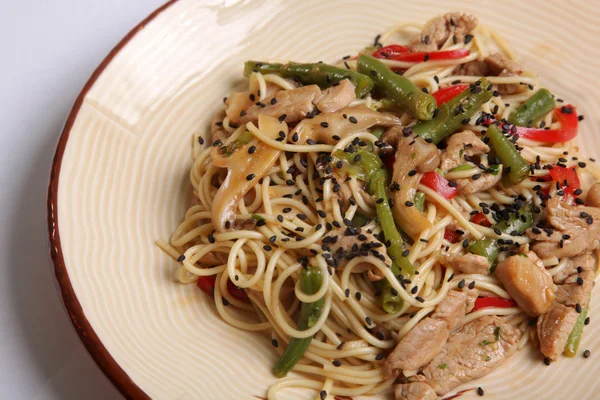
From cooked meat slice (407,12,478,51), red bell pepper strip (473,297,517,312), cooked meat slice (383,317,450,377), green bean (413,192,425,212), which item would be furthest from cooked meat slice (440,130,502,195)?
cooked meat slice (407,12,478,51)

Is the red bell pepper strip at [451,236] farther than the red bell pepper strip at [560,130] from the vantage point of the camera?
No

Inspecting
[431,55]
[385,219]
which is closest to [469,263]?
[385,219]

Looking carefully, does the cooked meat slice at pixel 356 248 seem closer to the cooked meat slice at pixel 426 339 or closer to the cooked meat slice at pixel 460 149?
the cooked meat slice at pixel 426 339

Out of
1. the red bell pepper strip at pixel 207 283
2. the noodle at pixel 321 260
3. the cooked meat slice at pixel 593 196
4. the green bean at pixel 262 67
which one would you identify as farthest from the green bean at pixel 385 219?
the cooked meat slice at pixel 593 196

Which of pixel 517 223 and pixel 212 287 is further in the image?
pixel 212 287

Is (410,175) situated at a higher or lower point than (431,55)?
lower

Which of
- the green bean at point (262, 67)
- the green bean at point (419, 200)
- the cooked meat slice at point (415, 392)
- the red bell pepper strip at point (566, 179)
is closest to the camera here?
the cooked meat slice at point (415, 392)

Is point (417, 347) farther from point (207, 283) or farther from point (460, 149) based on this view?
point (207, 283)
